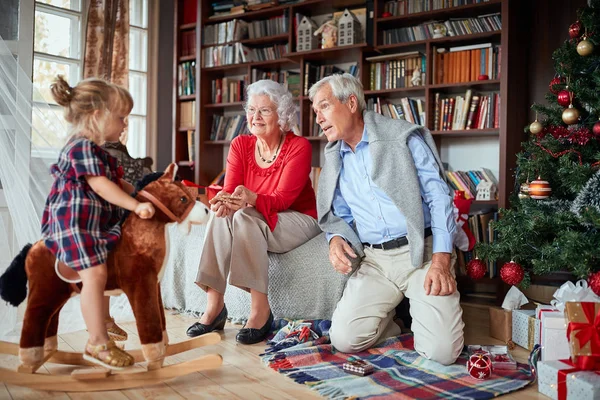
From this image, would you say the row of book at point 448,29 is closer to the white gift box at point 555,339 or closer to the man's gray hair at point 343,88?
the man's gray hair at point 343,88

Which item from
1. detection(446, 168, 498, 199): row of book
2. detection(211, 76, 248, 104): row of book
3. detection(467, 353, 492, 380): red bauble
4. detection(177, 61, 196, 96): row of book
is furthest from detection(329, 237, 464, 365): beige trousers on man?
detection(177, 61, 196, 96): row of book

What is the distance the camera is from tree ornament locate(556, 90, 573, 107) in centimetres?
240

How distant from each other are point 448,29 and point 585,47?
1345mm

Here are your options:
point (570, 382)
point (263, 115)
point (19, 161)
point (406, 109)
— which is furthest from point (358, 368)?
point (406, 109)

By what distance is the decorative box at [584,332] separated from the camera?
1661mm

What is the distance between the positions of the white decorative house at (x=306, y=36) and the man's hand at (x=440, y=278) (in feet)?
7.86

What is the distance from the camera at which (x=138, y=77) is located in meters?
4.79

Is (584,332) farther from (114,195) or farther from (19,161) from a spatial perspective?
(19,161)

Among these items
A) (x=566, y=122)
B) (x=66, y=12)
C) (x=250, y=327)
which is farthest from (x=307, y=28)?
(x=250, y=327)

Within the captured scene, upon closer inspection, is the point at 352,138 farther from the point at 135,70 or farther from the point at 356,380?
the point at 135,70

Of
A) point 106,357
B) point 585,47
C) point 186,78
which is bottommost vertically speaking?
point 106,357

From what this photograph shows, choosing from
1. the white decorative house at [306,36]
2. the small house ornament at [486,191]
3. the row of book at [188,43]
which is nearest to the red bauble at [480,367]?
the small house ornament at [486,191]

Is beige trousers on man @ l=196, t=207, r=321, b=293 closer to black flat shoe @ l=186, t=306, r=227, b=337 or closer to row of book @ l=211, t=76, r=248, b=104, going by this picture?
black flat shoe @ l=186, t=306, r=227, b=337

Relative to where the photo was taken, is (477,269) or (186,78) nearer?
(477,269)
